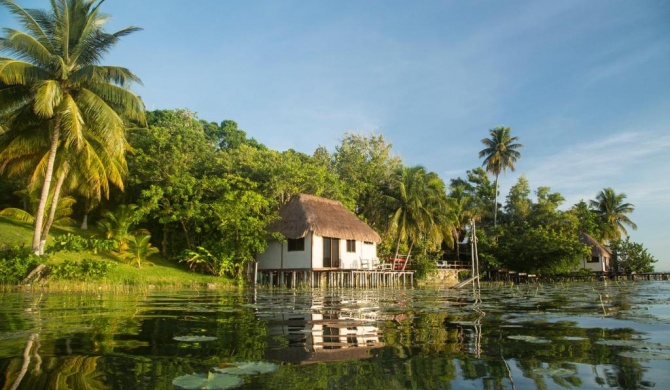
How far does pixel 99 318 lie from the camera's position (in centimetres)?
526

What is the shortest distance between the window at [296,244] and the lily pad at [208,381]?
22837mm

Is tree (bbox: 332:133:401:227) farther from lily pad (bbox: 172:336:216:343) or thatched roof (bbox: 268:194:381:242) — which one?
lily pad (bbox: 172:336:216:343)

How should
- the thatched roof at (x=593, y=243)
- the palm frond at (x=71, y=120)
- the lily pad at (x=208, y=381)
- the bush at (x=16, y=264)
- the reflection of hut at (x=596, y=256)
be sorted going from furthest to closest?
the reflection of hut at (x=596, y=256) < the thatched roof at (x=593, y=243) < the palm frond at (x=71, y=120) < the bush at (x=16, y=264) < the lily pad at (x=208, y=381)

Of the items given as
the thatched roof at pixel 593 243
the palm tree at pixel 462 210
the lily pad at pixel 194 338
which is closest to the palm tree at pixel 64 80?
the lily pad at pixel 194 338

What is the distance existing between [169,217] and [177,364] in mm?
21180

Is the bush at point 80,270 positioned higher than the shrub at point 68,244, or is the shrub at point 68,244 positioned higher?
the shrub at point 68,244

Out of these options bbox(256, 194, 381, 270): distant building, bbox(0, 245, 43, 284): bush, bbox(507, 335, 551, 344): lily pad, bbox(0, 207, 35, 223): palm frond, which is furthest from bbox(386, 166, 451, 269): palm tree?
bbox(507, 335, 551, 344): lily pad

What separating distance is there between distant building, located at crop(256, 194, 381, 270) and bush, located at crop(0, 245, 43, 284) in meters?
11.9

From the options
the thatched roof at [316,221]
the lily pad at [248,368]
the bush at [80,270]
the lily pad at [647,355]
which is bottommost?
the lily pad at [647,355]

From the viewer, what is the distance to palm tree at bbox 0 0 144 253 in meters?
14.7

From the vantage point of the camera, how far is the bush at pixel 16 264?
13867 mm

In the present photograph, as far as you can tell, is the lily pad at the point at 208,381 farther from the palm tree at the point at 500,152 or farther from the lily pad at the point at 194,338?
the palm tree at the point at 500,152

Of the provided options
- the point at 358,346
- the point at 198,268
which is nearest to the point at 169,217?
the point at 198,268

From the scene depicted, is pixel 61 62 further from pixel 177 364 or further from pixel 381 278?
pixel 381 278
